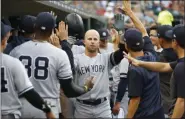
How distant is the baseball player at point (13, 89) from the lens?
5418 mm

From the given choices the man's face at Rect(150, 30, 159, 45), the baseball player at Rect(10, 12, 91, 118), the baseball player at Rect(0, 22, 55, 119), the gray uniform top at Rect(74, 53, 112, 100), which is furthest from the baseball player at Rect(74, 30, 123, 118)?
the baseball player at Rect(0, 22, 55, 119)

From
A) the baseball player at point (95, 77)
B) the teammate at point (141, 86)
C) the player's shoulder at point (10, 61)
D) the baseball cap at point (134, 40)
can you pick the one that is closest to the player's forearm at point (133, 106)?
the teammate at point (141, 86)

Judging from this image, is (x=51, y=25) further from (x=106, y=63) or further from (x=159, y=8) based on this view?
(x=159, y=8)

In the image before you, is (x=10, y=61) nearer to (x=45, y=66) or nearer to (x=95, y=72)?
(x=45, y=66)

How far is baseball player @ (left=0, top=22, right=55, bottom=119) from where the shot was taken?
542cm

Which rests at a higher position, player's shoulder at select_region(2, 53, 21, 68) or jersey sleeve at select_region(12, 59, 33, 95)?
player's shoulder at select_region(2, 53, 21, 68)

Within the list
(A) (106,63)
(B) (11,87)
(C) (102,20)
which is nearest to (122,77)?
(A) (106,63)

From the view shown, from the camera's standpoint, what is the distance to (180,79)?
18.1 feet

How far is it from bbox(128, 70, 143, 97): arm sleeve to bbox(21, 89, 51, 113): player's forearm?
51.4 inches

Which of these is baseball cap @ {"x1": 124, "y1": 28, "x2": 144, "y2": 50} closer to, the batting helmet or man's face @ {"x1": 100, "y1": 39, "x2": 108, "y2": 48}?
the batting helmet

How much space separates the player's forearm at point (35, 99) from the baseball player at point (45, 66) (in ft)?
1.35

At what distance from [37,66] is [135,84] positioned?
3.93 ft

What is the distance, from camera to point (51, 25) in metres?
6.16

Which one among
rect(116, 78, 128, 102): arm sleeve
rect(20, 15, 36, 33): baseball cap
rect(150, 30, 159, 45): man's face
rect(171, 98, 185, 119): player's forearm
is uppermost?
rect(20, 15, 36, 33): baseball cap
